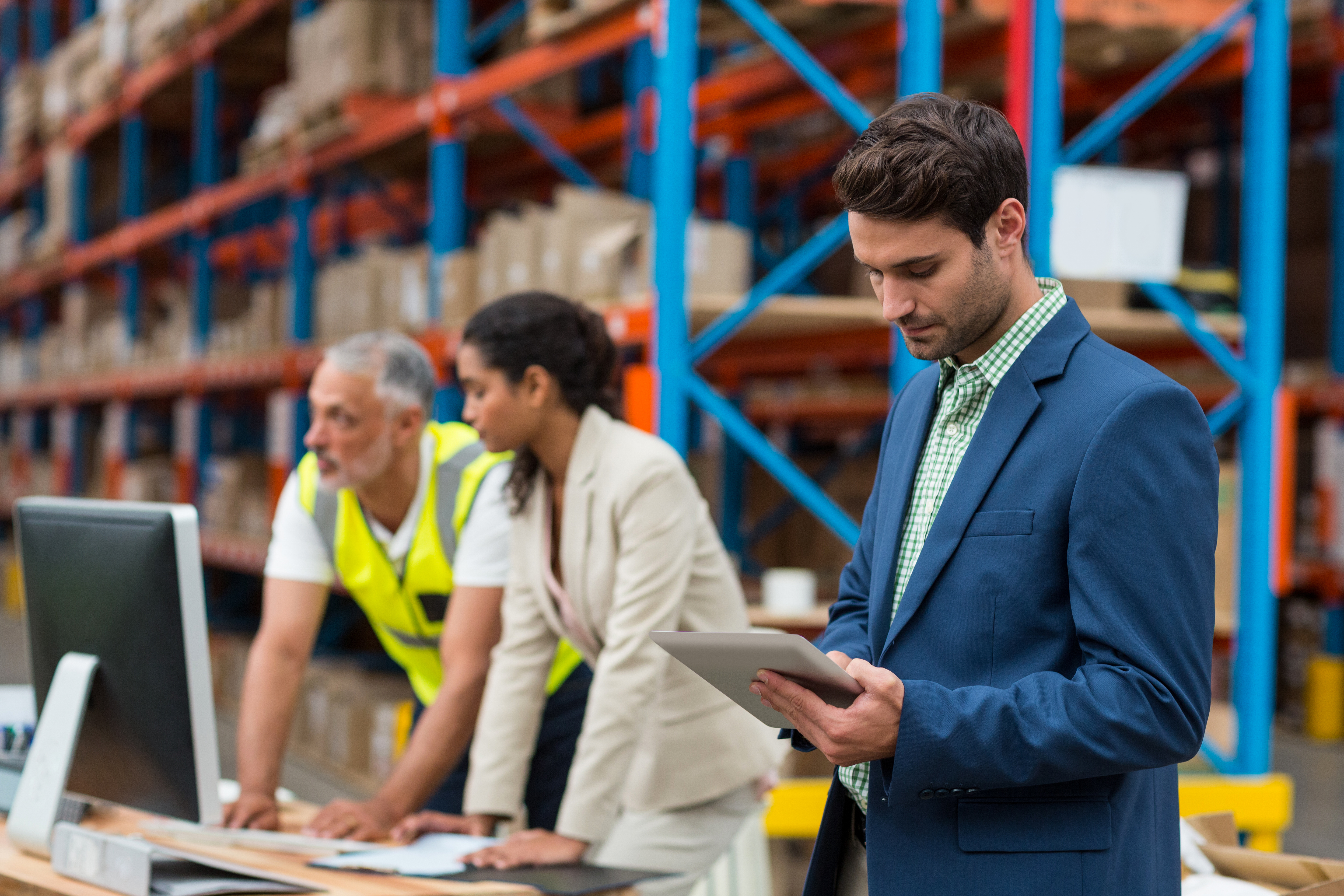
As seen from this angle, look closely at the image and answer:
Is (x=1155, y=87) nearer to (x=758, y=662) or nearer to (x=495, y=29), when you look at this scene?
(x=495, y=29)

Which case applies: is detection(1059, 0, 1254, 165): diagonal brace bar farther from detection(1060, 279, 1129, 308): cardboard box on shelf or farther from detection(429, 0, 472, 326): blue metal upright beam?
detection(429, 0, 472, 326): blue metal upright beam

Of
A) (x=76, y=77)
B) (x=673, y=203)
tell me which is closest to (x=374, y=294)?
(x=673, y=203)

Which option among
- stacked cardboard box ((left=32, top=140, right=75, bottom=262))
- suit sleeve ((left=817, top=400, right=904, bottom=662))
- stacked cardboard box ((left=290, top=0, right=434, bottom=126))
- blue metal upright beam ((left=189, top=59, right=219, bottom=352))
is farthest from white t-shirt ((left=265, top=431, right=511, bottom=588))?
stacked cardboard box ((left=32, top=140, right=75, bottom=262))

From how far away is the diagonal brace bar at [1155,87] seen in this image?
152 inches

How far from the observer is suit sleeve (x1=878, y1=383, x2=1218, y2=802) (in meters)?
1.26

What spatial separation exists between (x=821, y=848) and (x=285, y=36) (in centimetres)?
745

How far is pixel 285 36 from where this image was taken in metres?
8.05

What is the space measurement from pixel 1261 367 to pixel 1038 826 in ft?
9.57

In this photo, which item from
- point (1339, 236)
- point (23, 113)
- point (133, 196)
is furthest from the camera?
point (23, 113)

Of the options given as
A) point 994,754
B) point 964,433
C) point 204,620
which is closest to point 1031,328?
point 964,433

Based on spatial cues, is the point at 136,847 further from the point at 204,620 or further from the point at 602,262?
the point at 602,262

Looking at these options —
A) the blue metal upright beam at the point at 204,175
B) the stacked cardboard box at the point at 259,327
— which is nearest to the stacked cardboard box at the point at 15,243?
the blue metal upright beam at the point at 204,175

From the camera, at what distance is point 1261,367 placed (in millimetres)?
3891

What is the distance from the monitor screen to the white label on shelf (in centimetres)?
258
